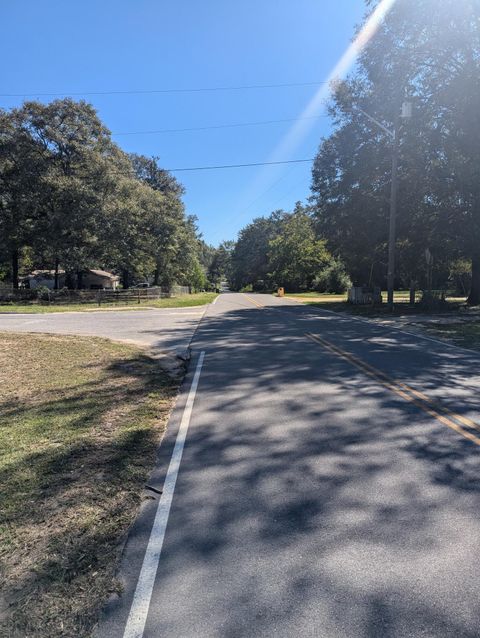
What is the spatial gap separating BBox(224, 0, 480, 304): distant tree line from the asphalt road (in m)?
18.2

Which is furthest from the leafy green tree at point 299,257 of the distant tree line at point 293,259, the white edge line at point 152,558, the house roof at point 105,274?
the white edge line at point 152,558

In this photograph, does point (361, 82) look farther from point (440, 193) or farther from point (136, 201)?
point (136, 201)

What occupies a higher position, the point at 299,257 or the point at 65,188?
the point at 65,188

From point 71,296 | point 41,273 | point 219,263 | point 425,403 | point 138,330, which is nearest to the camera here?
point 425,403

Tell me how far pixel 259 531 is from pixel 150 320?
19.4 meters

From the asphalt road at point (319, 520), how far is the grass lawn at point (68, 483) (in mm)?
204

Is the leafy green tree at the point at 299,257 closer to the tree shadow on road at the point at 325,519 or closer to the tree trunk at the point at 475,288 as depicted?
the tree trunk at the point at 475,288

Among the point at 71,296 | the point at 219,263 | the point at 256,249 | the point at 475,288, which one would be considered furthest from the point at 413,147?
the point at 219,263

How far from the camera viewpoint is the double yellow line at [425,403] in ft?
18.1

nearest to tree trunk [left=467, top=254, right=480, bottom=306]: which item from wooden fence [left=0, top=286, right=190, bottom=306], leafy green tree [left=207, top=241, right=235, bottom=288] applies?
wooden fence [left=0, top=286, right=190, bottom=306]

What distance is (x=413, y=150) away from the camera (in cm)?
2373

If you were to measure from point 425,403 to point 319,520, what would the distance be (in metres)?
3.75

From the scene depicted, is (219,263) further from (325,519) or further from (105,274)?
(325,519)

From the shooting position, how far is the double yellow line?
5.51 meters
